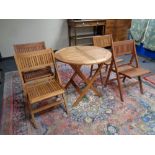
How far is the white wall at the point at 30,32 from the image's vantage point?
383 centimetres

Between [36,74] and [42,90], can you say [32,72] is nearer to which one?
[36,74]

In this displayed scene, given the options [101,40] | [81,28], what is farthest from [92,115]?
[81,28]

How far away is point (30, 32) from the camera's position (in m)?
4.06

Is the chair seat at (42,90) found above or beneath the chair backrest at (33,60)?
beneath

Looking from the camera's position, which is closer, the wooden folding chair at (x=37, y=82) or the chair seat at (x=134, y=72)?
the wooden folding chair at (x=37, y=82)

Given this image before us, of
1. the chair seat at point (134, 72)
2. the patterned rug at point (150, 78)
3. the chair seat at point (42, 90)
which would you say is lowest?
the patterned rug at point (150, 78)

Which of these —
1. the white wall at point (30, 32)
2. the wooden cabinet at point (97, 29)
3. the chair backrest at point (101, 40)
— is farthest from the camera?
the wooden cabinet at point (97, 29)

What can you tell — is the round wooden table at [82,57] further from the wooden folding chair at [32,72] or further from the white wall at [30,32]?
the white wall at [30,32]

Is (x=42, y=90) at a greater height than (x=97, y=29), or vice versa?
(x=97, y=29)

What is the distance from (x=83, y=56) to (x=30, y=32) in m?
2.57

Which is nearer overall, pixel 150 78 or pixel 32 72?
pixel 32 72

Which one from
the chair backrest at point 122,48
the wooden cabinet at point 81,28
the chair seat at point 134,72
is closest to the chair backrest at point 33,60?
the chair backrest at point 122,48
